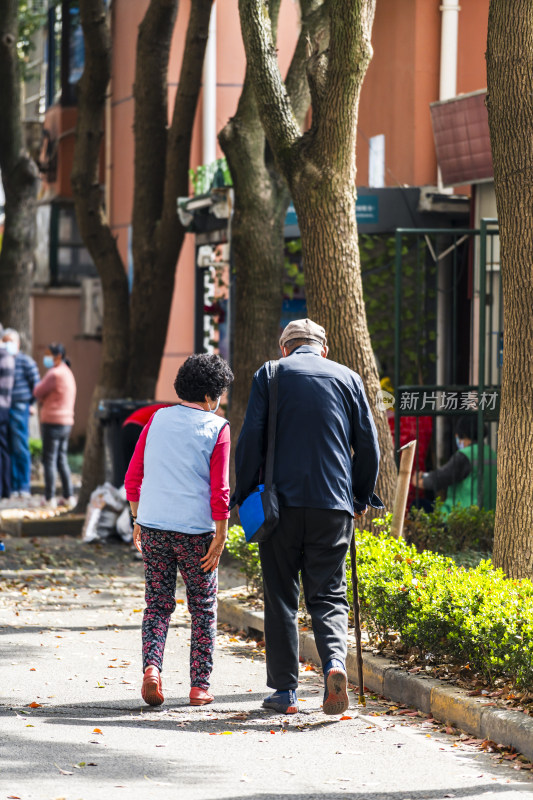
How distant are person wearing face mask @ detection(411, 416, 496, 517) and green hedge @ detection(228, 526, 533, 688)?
118 inches

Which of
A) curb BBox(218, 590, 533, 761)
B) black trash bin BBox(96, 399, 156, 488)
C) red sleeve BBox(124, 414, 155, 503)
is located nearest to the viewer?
curb BBox(218, 590, 533, 761)

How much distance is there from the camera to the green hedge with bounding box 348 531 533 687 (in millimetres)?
6145

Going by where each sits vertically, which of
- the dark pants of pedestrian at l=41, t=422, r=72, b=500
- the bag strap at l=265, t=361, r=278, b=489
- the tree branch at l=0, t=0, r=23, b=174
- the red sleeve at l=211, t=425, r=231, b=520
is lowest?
the dark pants of pedestrian at l=41, t=422, r=72, b=500

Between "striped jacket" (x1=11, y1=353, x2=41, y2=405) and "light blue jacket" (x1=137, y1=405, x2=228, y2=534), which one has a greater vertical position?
"striped jacket" (x1=11, y1=353, x2=41, y2=405)

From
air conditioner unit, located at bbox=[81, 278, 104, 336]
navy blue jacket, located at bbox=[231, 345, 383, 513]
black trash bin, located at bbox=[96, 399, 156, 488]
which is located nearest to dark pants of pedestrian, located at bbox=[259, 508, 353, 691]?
navy blue jacket, located at bbox=[231, 345, 383, 513]

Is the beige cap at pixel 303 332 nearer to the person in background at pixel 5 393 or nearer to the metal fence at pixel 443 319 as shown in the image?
the metal fence at pixel 443 319

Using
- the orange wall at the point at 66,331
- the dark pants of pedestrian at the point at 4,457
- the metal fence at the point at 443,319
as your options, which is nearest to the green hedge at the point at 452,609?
the metal fence at the point at 443,319

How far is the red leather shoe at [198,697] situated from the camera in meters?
6.62

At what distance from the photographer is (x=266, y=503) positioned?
6.23 m

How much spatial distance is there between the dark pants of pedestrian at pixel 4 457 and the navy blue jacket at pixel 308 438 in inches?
397

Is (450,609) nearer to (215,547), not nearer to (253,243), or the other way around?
(215,547)

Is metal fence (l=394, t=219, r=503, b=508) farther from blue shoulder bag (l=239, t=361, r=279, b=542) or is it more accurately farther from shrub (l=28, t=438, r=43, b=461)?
shrub (l=28, t=438, r=43, b=461)

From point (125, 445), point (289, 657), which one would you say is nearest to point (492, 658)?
point (289, 657)

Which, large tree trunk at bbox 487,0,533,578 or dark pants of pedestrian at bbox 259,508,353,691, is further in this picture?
large tree trunk at bbox 487,0,533,578
